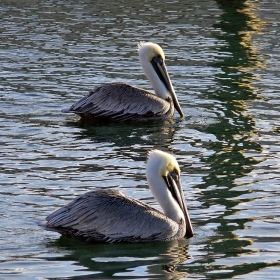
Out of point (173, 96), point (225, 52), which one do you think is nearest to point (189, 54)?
point (225, 52)

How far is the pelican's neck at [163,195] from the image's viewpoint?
7172 millimetres

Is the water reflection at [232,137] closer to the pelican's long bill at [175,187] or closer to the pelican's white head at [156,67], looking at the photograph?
the pelican's long bill at [175,187]

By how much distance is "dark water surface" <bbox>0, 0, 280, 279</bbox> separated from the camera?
669 cm

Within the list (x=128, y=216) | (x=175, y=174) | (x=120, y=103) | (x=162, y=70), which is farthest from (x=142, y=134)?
(x=128, y=216)

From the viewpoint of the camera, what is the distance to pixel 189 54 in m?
13.5

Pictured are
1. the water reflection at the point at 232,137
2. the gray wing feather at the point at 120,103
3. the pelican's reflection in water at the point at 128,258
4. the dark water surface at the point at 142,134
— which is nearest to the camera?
the pelican's reflection in water at the point at 128,258

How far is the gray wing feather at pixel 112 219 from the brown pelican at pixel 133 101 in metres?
3.53

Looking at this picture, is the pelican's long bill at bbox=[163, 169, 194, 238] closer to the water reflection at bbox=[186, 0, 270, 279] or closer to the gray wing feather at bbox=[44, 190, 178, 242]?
the gray wing feather at bbox=[44, 190, 178, 242]

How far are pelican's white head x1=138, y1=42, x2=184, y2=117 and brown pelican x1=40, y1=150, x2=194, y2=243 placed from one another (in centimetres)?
401

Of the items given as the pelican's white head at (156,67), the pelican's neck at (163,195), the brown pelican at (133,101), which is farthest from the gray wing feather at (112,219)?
the pelican's white head at (156,67)

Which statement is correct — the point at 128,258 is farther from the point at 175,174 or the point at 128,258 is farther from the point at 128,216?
the point at 175,174

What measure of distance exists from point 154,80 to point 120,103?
69 cm

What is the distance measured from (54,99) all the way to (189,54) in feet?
9.50

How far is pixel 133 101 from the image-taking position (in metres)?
10.9
